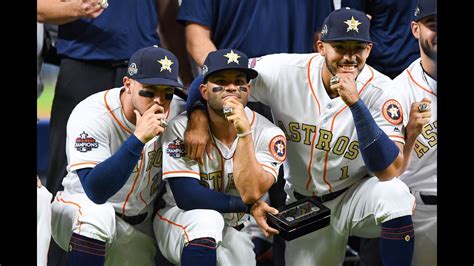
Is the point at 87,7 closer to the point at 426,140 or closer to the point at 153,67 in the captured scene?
the point at 153,67

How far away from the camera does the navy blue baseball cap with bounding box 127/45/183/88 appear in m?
2.03

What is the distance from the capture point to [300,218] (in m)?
2.11

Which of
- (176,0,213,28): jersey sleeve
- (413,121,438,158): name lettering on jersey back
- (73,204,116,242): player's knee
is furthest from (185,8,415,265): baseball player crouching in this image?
(73,204,116,242): player's knee

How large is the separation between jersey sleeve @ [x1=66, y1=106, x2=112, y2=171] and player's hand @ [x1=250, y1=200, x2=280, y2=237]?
40 cm

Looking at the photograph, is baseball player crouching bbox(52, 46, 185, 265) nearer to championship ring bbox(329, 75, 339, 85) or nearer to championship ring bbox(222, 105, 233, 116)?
championship ring bbox(222, 105, 233, 116)

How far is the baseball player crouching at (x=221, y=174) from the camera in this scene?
2037 mm

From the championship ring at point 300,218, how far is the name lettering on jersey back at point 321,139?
0.15 m

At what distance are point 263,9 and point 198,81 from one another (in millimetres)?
304

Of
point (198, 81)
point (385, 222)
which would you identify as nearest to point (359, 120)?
point (385, 222)

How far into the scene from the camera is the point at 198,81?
7.13ft

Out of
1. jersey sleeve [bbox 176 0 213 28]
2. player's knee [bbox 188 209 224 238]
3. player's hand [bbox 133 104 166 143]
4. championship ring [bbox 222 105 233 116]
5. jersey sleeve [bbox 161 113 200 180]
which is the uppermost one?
jersey sleeve [bbox 176 0 213 28]

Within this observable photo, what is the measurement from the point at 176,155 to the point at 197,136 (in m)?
0.07

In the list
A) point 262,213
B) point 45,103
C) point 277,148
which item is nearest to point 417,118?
point 277,148

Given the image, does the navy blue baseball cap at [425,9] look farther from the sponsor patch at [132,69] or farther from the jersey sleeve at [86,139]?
the jersey sleeve at [86,139]
